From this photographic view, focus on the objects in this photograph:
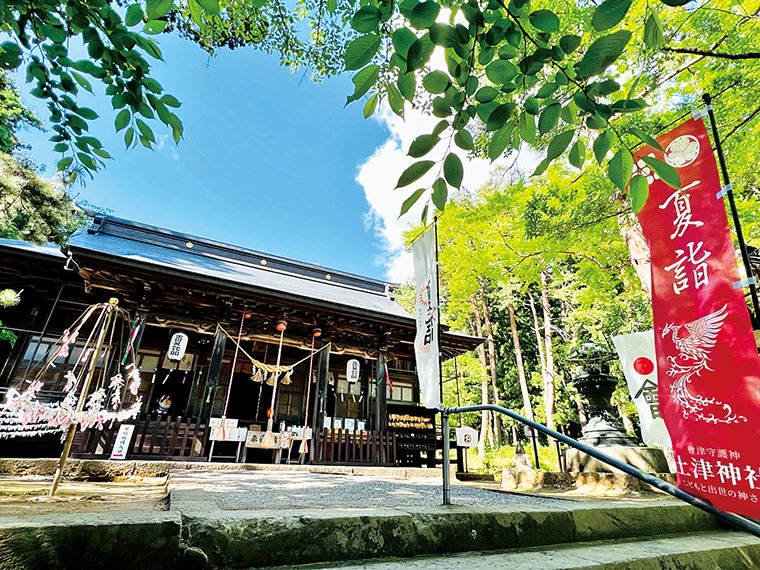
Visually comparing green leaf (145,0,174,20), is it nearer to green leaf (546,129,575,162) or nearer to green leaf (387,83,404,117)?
green leaf (387,83,404,117)

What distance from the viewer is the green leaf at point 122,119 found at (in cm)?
188

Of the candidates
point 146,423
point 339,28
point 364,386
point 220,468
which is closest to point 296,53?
point 339,28

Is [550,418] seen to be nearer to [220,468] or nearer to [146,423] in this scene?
[220,468]

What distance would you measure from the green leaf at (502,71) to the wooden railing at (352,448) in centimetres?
756

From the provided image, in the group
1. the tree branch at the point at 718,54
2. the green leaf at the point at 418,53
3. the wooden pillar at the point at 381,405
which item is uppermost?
the tree branch at the point at 718,54

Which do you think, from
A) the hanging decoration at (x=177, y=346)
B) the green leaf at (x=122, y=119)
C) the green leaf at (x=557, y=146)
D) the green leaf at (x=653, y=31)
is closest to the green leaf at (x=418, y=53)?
the green leaf at (x=557, y=146)

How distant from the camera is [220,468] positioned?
6.36 m

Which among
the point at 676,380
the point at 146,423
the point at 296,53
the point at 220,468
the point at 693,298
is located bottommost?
the point at 220,468

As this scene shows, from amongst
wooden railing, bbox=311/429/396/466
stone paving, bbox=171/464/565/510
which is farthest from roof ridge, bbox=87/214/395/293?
stone paving, bbox=171/464/565/510

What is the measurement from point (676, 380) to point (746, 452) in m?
0.63

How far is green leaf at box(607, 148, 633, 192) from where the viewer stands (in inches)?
53.5

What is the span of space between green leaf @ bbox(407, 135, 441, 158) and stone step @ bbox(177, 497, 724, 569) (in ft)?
5.26

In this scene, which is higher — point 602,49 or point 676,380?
point 602,49

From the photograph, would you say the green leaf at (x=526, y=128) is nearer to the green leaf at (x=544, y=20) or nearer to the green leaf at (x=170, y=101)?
the green leaf at (x=544, y=20)
